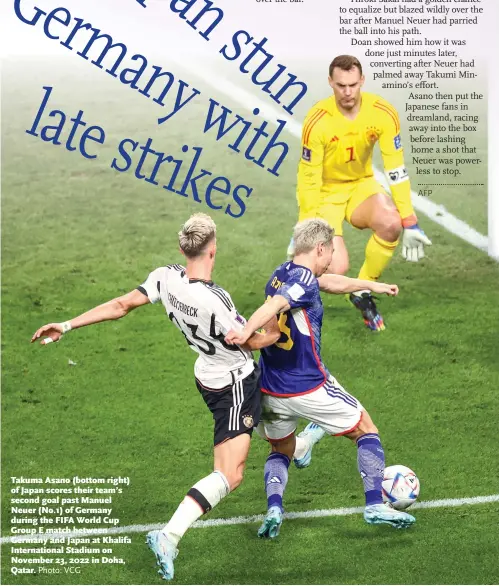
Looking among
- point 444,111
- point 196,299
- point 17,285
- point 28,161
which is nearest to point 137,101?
point 28,161

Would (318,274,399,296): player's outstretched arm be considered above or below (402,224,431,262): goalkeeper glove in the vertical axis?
below

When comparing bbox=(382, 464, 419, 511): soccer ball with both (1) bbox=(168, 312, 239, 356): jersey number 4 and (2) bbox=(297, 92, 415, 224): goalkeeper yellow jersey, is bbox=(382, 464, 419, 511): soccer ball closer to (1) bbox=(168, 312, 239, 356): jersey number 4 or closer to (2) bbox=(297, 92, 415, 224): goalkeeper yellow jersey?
(1) bbox=(168, 312, 239, 356): jersey number 4

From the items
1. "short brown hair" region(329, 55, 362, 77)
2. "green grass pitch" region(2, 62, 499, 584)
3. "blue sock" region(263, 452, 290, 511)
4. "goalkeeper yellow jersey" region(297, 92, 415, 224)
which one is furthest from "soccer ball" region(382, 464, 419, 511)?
"short brown hair" region(329, 55, 362, 77)

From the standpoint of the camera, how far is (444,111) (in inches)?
443

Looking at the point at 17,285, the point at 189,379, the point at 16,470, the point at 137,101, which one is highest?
the point at 137,101

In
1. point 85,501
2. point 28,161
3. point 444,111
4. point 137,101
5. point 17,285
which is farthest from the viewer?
point 137,101

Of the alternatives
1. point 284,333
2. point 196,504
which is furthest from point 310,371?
point 196,504

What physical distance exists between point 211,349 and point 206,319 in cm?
24

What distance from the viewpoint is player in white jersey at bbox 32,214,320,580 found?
25.6 feet

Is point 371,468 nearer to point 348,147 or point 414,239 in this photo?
point 414,239

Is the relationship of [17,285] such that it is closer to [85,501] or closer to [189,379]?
[189,379]

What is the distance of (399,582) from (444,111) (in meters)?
4.94

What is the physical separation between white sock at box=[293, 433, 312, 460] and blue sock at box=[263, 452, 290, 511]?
36 centimetres

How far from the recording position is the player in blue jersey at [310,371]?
796 cm
